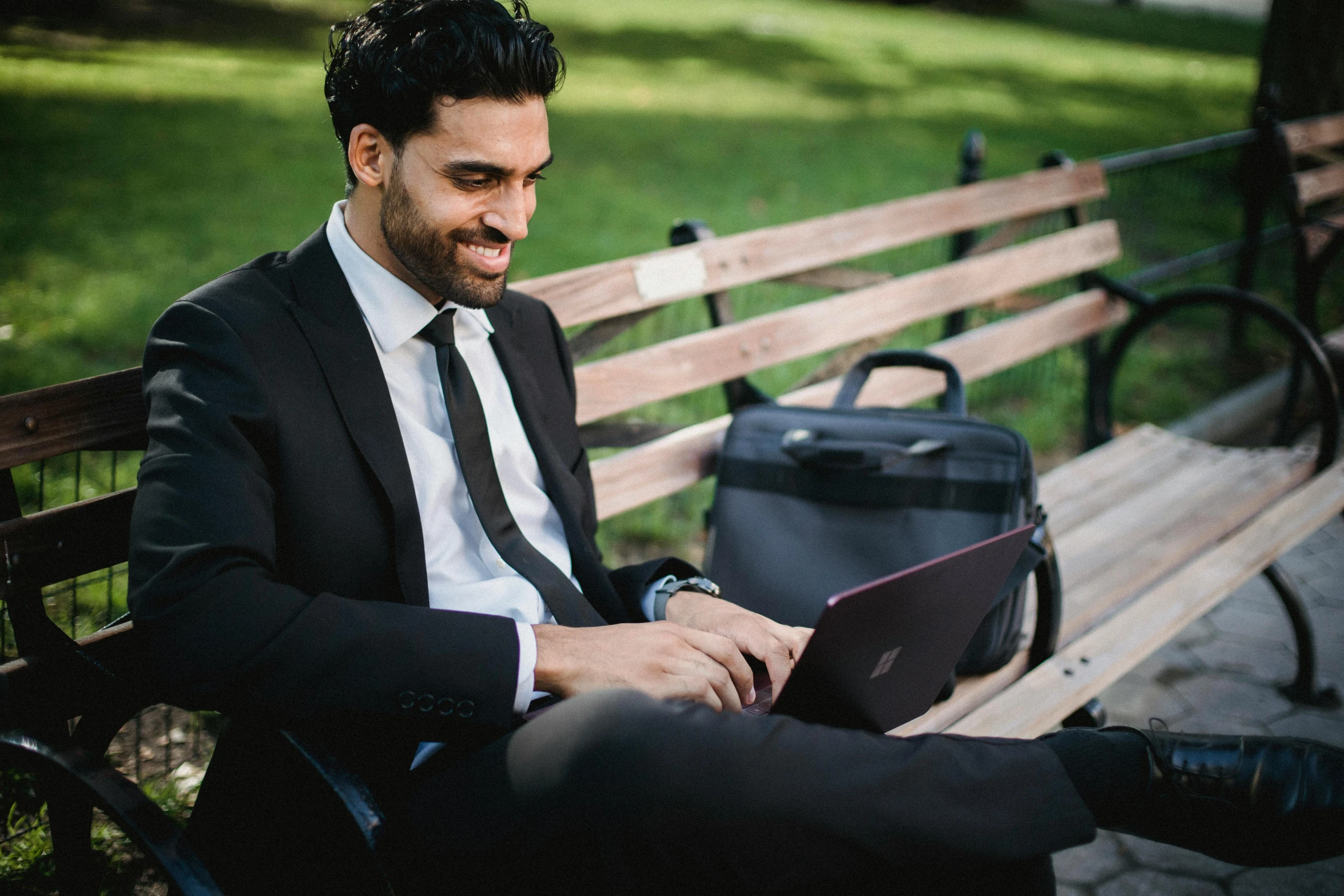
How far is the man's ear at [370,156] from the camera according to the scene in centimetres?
207

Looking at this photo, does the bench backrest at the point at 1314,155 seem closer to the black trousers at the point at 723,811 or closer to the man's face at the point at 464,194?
the man's face at the point at 464,194

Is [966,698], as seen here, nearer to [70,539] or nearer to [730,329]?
[730,329]

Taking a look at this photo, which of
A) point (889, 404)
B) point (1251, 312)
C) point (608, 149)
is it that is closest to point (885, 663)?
point (889, 404)

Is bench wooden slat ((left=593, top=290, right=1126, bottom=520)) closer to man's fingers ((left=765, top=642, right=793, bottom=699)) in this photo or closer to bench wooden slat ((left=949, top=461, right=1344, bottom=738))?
man's fingers ((left=765, top=642, right=793, bottom=699))

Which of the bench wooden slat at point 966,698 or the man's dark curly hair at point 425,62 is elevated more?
the man's dark curly hair at point 425,62

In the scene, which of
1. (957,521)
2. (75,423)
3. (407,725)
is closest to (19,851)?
(75,423)

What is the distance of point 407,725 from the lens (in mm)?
1758

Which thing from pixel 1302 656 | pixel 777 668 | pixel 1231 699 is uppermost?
pixel 777 668

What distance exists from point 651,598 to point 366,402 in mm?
768

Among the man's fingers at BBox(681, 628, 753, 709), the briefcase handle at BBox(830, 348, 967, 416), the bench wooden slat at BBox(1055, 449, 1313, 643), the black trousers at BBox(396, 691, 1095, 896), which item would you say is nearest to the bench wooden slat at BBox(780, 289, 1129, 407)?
the briefcase handle at BBox(830, 348, 967, 416)

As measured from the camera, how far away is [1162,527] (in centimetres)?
350

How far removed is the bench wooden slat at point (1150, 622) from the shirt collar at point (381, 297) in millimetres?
1449

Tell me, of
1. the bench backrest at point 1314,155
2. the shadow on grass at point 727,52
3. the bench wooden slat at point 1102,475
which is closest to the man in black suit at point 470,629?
the bench wooden slat at point 1102,475

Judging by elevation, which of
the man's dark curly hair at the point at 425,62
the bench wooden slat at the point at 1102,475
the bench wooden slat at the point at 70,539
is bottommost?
the bench wooden slat at the point at 1102,475
